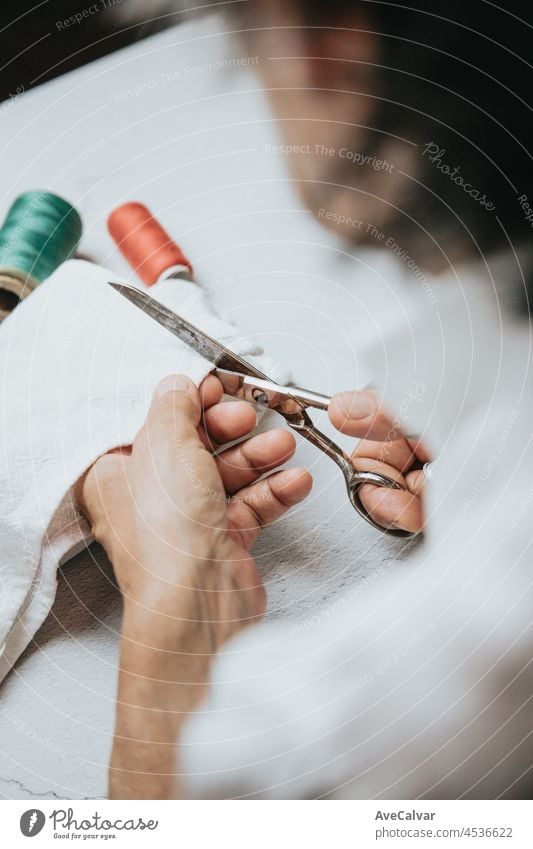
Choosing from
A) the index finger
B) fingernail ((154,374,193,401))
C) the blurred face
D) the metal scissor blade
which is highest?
the blurred face

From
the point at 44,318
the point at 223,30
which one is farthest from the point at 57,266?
the point at 223,30

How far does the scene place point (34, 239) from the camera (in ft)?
1.08

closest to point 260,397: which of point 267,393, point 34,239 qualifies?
point 267,393

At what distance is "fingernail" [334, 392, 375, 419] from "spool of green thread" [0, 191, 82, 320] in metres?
0.14

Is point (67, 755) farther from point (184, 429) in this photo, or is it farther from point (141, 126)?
point (141, 126)

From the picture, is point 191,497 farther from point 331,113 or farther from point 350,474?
point 331,113

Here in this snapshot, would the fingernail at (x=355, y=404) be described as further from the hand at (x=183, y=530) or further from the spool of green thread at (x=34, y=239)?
the spool of green thread at (x=34, y=239)

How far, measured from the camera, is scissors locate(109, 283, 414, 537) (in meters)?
0.30

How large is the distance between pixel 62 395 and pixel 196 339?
68 millimetres

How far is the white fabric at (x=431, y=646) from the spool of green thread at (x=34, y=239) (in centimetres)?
15

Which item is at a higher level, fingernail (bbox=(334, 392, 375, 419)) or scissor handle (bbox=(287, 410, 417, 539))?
fingernail (bbox=(334, 392, 375, 419))

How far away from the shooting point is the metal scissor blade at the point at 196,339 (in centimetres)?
30

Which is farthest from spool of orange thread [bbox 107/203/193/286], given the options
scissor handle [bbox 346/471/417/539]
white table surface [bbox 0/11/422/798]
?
scissor handle [bbox 346/471/417/539]

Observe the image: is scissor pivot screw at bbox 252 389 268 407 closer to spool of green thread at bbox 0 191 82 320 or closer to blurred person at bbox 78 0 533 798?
blurred person at bbox 78 0 533 798
